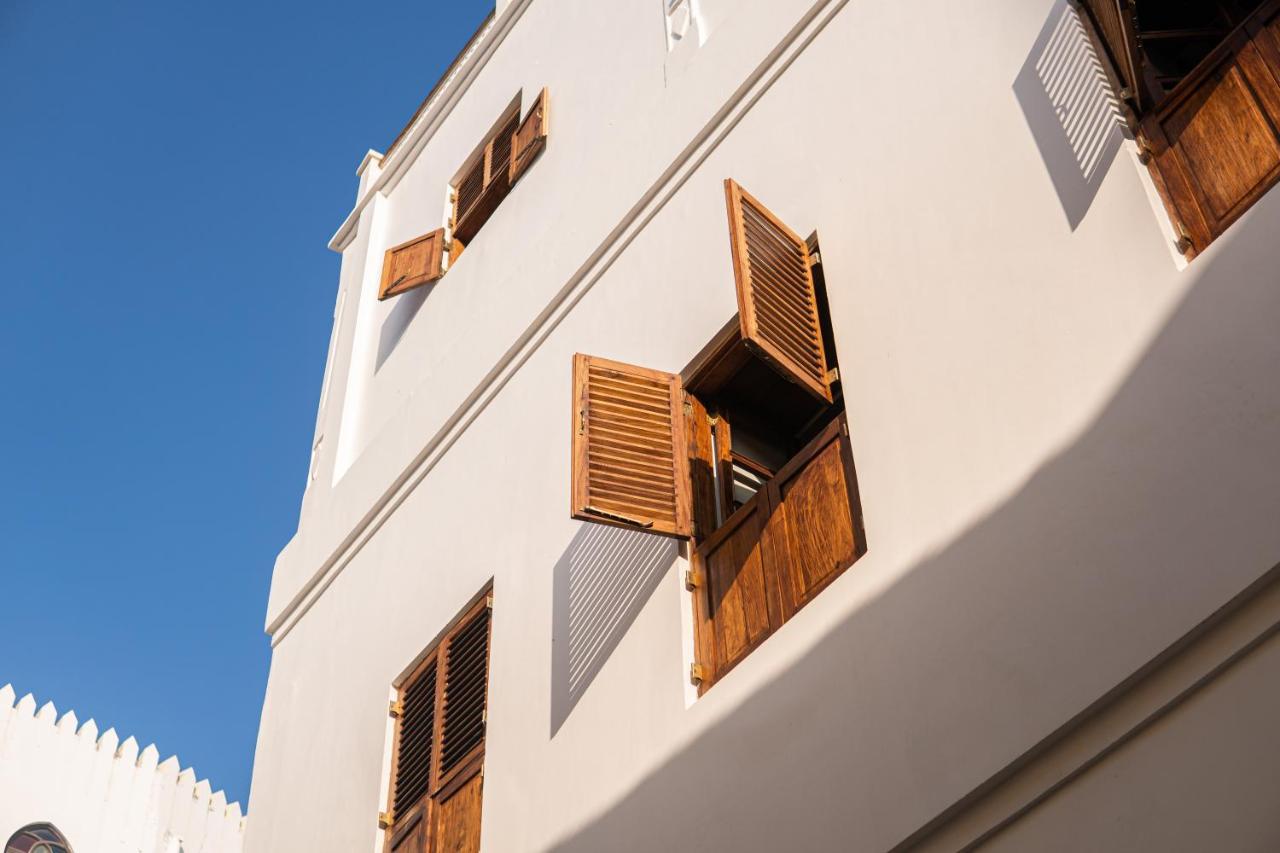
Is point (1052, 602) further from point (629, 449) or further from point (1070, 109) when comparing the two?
point (629, 449)

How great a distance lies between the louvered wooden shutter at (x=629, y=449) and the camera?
5.79 meters

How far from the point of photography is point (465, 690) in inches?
275

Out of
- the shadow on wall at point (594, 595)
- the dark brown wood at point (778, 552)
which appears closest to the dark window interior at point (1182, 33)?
the dark brown wood at point (778, 552)

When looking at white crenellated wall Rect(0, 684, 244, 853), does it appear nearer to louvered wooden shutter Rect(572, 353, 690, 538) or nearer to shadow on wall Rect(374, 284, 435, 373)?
shadow on wall Rect(374, 284, 435, 373)

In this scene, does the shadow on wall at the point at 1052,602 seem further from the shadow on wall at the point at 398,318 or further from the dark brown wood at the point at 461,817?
the shadow on wall at the point at 398,318

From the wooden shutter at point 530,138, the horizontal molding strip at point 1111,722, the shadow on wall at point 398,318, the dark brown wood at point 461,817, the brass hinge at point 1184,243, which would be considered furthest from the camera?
the shadow on wall at point 398,318

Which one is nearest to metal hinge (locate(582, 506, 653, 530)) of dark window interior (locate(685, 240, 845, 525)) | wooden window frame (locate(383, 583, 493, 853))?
dark window interior (locate(685, 240, 845, 525))

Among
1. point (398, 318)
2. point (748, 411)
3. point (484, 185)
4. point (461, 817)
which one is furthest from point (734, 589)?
point (398, 318)

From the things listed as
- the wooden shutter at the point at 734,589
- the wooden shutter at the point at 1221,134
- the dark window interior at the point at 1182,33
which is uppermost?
the dark window interior at the point at 1182,33

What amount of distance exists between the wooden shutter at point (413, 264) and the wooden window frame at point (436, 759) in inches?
122

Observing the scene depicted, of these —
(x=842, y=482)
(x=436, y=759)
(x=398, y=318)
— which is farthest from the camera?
(x=398, y=318)

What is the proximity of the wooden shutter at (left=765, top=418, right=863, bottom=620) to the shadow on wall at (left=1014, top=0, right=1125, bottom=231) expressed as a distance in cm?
112

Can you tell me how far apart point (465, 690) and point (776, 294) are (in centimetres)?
240

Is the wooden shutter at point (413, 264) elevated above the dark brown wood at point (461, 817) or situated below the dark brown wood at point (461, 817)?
above
